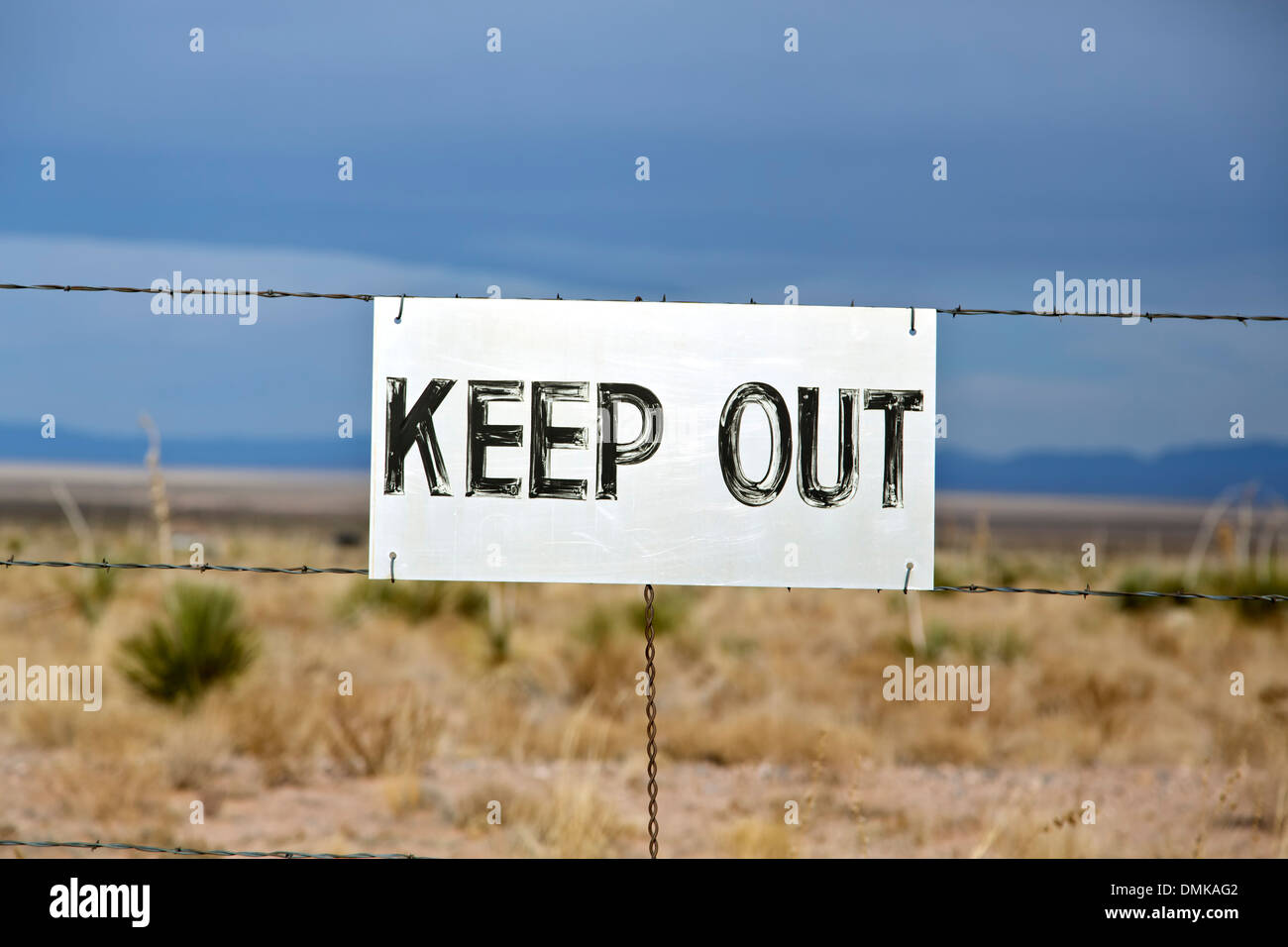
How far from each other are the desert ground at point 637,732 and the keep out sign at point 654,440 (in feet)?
6.42

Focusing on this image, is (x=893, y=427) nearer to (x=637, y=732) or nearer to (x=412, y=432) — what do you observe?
(x=412, y=432)

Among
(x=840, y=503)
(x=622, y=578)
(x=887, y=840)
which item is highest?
(x=840, y=503)

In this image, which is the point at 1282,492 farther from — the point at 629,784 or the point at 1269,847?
the point at 629,784

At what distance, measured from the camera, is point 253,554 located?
23781 millimetres

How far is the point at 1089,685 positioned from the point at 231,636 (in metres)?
8.58

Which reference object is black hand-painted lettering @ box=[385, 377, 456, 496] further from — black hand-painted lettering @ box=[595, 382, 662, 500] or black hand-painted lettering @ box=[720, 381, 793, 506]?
black hand-painted lettering @ box=[720, 381, 793, 506]

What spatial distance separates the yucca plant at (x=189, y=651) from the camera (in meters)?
9.17

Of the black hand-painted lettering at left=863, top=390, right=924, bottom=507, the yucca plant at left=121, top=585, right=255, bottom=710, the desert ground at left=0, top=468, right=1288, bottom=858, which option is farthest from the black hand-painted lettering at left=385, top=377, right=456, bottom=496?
the yucca plant at left=121, top=585, right=255, bottom=710

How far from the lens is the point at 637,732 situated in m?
9.16

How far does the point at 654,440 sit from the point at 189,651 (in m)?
6.86

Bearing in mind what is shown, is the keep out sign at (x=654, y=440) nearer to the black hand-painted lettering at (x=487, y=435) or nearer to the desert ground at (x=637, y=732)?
the black hand-painted lettering at (x=487, y=435)

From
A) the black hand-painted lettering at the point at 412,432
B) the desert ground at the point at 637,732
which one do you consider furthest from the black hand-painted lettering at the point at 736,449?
the desert ground at the point at 637,732

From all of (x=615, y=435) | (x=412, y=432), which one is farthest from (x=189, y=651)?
(x=615, y=435)
